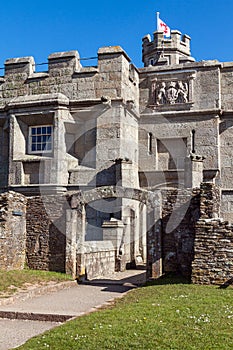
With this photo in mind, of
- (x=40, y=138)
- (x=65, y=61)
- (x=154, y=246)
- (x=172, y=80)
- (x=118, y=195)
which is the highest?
(x=65, y=61)

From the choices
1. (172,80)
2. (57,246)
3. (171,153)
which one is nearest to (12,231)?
(57,246)

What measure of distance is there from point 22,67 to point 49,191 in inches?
236

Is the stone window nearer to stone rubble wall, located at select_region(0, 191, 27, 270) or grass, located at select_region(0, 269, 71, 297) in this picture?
stone rubble wall, located at select_region(0, 191, 27, 270)

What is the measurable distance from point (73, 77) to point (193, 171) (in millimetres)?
6522

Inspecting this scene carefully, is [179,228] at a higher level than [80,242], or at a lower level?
higher

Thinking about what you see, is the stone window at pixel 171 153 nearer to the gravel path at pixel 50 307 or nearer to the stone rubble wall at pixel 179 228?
the stone rubble wall at pixel 179 228

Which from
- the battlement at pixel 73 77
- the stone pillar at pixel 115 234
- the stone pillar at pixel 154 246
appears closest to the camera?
the stone pillar at pixel 154 246

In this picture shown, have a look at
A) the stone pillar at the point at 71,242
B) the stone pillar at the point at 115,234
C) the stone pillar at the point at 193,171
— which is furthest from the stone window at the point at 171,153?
the stone pillar at the point at 71,242

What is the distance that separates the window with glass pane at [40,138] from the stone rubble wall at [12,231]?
4.86 metres

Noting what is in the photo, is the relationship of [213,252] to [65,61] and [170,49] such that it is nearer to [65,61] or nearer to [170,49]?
[65,61]

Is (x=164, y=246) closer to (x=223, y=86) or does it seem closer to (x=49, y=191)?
(x=49, y=191)

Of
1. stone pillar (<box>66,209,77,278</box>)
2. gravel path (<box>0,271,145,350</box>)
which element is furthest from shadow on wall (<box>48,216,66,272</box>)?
gravel path (<box>0,271,145,350</box>)

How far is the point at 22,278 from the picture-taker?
13422mm

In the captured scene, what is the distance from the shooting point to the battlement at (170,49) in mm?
30156
